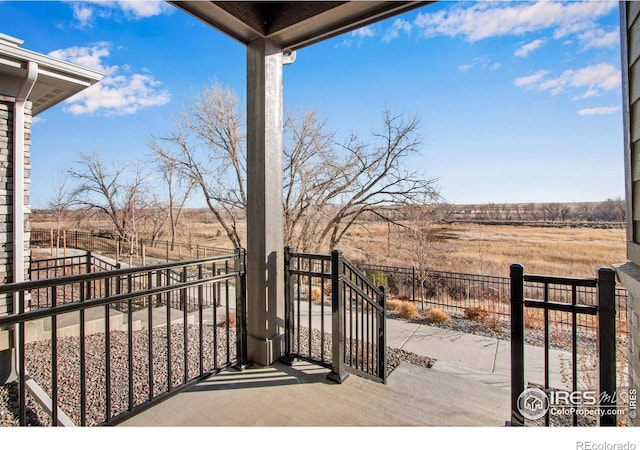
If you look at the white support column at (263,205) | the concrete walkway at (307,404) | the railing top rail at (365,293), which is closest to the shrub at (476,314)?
the concrete walkway at (307,404)

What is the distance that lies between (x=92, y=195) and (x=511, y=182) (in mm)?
17746

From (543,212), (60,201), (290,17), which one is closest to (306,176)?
(290,17)

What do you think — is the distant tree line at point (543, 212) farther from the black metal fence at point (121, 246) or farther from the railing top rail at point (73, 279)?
the black metal fence at point (121, 246)

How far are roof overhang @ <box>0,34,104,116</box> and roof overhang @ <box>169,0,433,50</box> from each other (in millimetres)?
2526

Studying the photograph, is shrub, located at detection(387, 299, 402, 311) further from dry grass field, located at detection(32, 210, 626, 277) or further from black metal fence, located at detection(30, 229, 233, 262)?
black metal fence, located at detection(30, 229, 233, 262)

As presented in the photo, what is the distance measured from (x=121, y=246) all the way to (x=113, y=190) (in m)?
2.31

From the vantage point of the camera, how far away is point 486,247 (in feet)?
33.8

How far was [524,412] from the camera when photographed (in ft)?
5.13

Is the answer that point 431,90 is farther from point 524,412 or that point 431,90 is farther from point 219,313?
point 524,412

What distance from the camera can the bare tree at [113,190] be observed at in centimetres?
1161

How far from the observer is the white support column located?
7.73 ft

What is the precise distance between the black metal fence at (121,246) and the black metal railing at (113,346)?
6.83 metres

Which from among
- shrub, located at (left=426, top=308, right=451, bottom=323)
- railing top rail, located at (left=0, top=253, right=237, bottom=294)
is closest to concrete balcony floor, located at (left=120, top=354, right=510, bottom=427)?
railing top rail, located at (left=0, top=253, right=237, bottom=294)

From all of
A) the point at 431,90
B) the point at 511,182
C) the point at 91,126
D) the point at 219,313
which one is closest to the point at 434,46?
the point at 431,90
